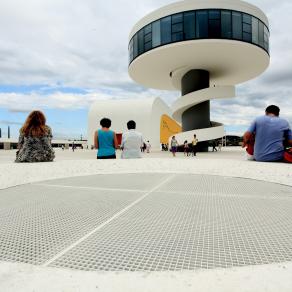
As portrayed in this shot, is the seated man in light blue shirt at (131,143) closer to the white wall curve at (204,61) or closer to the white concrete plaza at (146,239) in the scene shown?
the white concrete plaza at (146,239)

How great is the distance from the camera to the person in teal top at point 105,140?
8031 millimetres

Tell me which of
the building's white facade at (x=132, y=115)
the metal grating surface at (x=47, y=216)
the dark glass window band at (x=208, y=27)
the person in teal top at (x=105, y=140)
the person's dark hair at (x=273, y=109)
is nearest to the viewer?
the metal grating surface at (x=47, y=216)

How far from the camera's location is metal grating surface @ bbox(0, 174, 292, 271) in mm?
1837

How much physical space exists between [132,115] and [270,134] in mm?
41404

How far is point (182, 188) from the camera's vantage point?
4.36 m

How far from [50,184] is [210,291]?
4.09m

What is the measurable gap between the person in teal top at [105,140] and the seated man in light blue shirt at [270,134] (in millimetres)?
4099

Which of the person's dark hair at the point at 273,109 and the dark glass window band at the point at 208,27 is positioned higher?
the dark glass window band at the point at 208,27

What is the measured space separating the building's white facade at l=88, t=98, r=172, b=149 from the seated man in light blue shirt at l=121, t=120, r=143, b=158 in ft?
122

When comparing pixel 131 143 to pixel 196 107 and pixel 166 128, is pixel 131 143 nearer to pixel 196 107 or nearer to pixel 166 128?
pixel 196 107

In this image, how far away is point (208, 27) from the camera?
66.7ft

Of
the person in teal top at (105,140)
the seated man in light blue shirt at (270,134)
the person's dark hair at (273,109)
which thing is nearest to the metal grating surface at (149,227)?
the seated man in light blue shirt at (270,134)

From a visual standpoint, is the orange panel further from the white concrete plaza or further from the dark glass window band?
the white concrete plaza

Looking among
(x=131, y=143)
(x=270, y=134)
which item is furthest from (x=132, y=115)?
(x=270, y=134)
